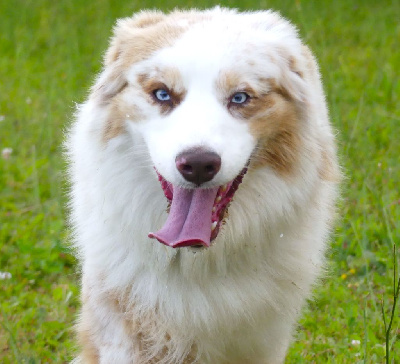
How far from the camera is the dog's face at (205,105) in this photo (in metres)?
3.10

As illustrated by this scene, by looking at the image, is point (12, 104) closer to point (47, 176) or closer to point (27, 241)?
point (47, 176)

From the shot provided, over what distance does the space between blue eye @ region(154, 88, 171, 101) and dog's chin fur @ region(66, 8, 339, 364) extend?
24 mm

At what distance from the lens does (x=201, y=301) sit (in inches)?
138

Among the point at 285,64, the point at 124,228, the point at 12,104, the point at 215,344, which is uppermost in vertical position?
the point at 285,64

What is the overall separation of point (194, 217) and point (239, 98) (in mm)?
501

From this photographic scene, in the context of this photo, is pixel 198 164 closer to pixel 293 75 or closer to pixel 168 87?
pixel 168 87

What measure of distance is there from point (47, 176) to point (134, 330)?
112 inches

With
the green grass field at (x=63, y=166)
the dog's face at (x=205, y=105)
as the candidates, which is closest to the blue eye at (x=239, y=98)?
the dog's face at (x=205, y=105)

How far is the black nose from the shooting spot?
2998 mm

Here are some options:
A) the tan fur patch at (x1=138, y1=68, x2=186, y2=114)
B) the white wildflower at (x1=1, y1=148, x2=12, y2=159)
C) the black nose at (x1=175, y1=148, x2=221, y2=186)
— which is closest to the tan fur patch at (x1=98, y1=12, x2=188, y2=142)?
the tan fur patch at (x1=138, y1=68, x2=186, y2=114)

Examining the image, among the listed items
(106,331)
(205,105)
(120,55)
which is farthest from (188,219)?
(120,55)

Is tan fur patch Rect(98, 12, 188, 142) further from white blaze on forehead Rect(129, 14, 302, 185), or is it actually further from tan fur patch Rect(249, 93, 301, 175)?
tan fur patch Rect(249, 93, 301, 175)

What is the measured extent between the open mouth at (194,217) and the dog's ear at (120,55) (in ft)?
1.81

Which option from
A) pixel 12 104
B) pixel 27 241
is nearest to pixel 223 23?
pixel 27 241
